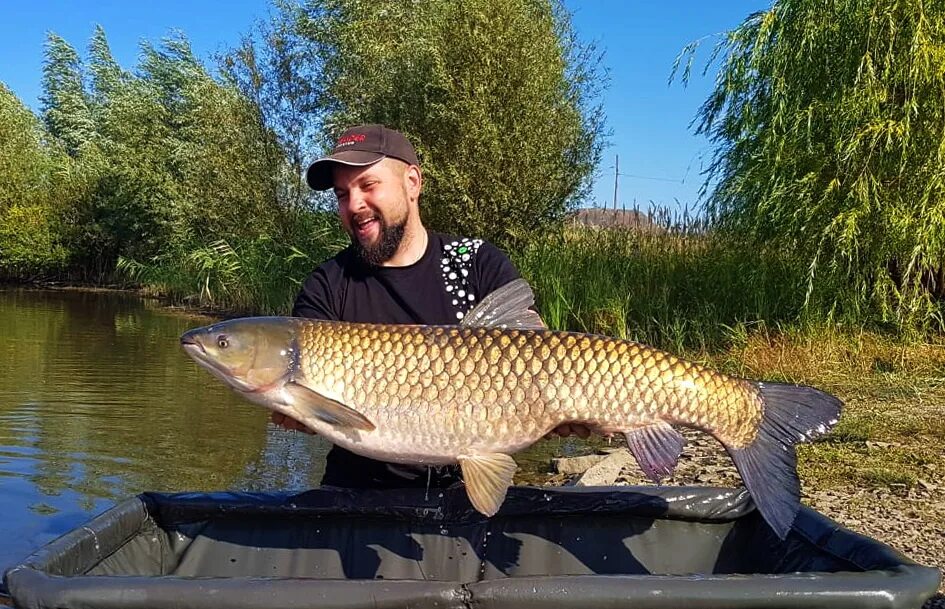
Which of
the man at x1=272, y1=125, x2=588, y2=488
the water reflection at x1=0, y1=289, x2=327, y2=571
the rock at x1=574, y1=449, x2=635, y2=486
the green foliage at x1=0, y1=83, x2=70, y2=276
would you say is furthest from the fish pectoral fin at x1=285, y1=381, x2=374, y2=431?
the green foliage at x1=0, y1=83, x2=70, y2=276

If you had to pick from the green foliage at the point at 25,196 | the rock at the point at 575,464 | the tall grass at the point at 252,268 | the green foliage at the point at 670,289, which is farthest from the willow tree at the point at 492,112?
the green foliage at the point at 25,196

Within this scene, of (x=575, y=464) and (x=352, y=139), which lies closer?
(x=352, y=139)

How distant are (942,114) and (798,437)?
6.15 m

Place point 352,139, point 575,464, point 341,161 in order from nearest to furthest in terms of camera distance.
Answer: point 341,161 < point 352,139 < point 575,464

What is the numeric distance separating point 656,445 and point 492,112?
1251 centimetres

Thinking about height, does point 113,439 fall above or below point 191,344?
below

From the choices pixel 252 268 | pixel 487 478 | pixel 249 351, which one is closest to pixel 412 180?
pixel 249 351

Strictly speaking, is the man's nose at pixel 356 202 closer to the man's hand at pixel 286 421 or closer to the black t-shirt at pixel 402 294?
the black t-shirt at pixel 402 294

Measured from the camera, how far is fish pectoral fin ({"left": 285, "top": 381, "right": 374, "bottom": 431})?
2.07 m

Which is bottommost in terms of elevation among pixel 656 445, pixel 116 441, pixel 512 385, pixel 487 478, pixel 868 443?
pixel 116 441

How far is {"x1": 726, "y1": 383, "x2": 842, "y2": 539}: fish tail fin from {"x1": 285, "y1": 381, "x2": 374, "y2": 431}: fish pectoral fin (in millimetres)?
862

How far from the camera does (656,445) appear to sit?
2068mm

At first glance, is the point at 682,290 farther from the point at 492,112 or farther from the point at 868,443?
the point at 492,112

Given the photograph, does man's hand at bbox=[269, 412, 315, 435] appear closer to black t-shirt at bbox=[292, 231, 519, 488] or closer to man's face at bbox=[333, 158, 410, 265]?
black t-shirt at bbox=[292, 231, 519, 488]
